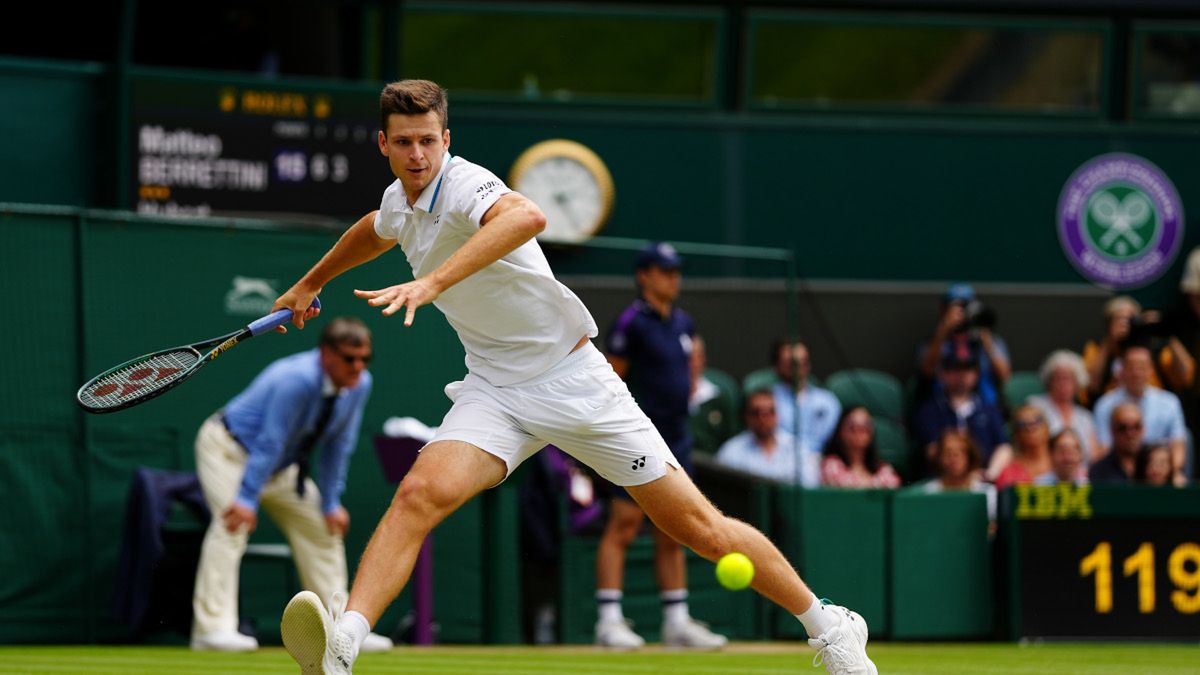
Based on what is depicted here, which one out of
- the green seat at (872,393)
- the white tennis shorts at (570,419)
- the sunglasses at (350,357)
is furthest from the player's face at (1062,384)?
the white tennis shorts at (570,419)

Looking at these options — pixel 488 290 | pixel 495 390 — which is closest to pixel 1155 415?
pixel 495 390

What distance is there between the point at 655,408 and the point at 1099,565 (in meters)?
3.29

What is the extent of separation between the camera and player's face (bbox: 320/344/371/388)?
397 inches

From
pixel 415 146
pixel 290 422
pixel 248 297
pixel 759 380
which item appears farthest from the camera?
pixel 759 380

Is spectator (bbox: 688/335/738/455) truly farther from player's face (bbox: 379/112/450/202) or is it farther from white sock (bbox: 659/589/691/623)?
player's face (bbox: 379/112/450/202)

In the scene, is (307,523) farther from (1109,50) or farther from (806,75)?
(1109,50)

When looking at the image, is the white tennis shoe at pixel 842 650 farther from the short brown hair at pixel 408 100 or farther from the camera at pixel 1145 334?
the camera at pixel 1145 334

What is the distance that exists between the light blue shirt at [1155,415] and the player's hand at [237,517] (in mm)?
6001

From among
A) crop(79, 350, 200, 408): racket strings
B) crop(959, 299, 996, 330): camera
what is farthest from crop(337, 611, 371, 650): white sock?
crop(959, 299, 996, 330): camera

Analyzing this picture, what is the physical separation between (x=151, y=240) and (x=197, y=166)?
2193mm

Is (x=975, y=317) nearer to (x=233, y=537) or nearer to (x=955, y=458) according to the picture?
(x=955, y=458)

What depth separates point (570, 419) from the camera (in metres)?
6.43

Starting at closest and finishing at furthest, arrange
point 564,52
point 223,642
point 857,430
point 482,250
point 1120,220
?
point 482,250 → point 223,642 → point 857,430 → point 564,52 → point 1120,220

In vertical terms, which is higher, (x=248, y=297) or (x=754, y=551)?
(x=248, y=297)
